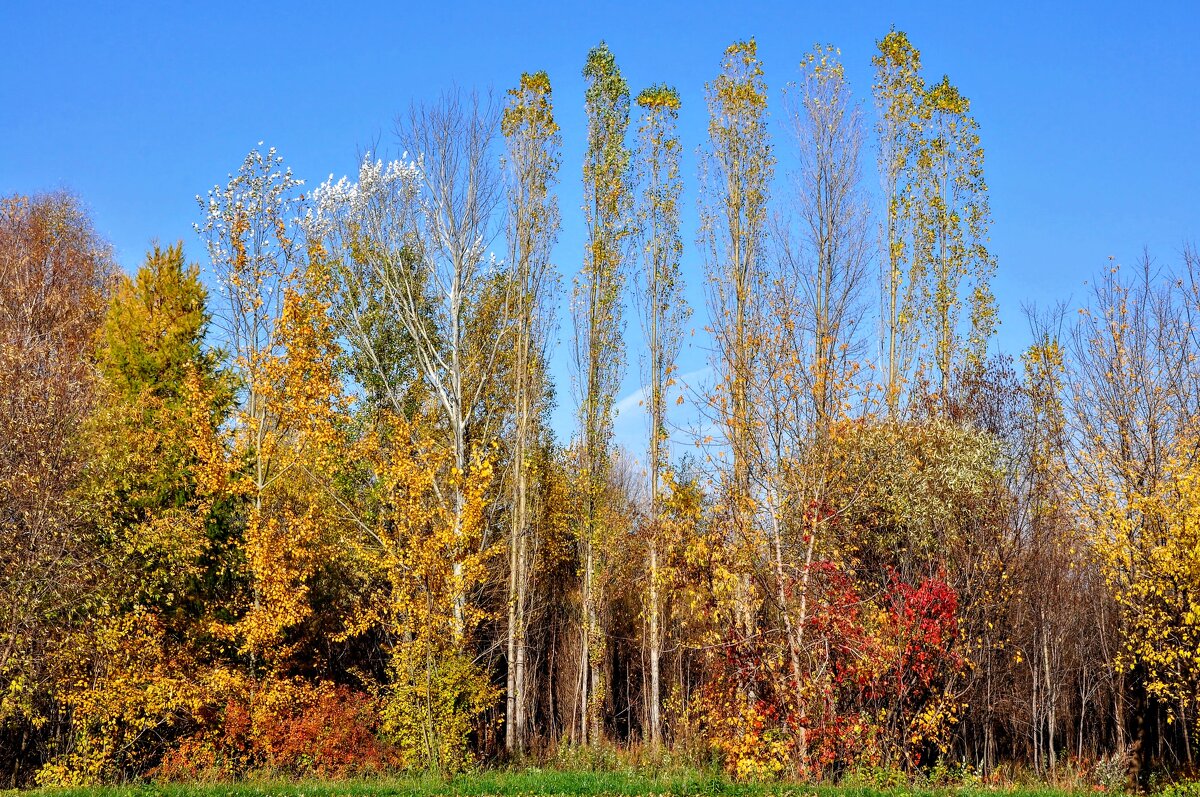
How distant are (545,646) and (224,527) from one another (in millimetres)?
11317

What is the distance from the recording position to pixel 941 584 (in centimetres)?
1552

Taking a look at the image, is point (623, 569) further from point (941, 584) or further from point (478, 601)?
point (941, 584)

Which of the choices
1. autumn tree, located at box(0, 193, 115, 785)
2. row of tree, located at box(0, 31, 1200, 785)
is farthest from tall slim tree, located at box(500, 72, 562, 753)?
autumn tree, located at box(0, 193, 115, 785)

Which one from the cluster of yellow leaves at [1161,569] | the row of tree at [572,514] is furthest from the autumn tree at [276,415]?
the cluster of yellow leaves at [1161,569]

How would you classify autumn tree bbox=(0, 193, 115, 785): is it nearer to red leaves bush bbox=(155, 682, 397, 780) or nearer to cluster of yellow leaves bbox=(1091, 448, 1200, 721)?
red leaves bush bbox=(155, 682, 397, 780)

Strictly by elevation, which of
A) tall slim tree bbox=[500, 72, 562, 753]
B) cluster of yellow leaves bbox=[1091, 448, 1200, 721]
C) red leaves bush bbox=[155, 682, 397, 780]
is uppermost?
tall slim tree bbox=[500, 72, 562, 753]

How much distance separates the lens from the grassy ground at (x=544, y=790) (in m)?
11.0

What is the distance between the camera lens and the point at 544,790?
11523 millimetres

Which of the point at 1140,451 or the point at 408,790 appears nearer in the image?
the point at 408,790

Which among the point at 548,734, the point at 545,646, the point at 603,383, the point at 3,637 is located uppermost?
the point at 603,383

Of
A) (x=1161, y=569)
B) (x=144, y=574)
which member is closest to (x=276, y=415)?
(x=144, y=574)

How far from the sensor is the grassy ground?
1099cm

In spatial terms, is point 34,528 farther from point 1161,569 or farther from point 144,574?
point 1161,569

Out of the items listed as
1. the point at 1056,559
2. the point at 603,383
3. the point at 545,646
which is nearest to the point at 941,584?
the point at 1056,559
